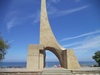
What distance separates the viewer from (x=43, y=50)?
20.2 metres

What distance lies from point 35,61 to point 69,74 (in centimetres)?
387

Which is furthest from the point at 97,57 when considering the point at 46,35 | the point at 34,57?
the point at 34,57

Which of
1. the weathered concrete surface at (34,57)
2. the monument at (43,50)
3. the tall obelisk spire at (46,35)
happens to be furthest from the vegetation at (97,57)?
the weathered concrete surface at (34,57)

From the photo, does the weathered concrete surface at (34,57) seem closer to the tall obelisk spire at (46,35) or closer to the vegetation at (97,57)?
the tall obelisk spire at (46,35)

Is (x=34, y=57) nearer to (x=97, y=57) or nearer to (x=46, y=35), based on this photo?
(x=46, y=35)

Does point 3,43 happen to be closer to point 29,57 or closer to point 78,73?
point 29,57

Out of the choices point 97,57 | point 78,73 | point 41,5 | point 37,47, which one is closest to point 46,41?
point 37,47

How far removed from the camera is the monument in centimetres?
1825

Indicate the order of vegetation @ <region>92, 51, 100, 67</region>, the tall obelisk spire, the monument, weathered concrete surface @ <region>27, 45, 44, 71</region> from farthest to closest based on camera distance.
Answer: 1. vegetation @ <region>92, 51, 100, 67</region>
2. the tall obelisk spire
3. the monument
4. weathered concrete surface @ <region>27, 45, 44, 71</region>

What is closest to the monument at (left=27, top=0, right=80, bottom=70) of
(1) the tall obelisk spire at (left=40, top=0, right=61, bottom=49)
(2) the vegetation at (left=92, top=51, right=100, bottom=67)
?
(1) the tall obelisk spire at (left=40, top=0, right=61, bottom=49)

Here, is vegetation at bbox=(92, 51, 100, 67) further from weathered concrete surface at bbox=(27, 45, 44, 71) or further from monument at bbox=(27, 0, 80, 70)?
weathered concrete surface at bbox=(27, 45, 44, 71)

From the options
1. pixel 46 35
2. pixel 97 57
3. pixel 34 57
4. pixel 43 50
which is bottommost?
pixel 34 57

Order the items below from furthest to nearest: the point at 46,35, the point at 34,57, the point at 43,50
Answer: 1. the point at 46,35
2. the point at 43,50
3. the point at 34,57

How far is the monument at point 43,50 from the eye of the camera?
18250 mm
